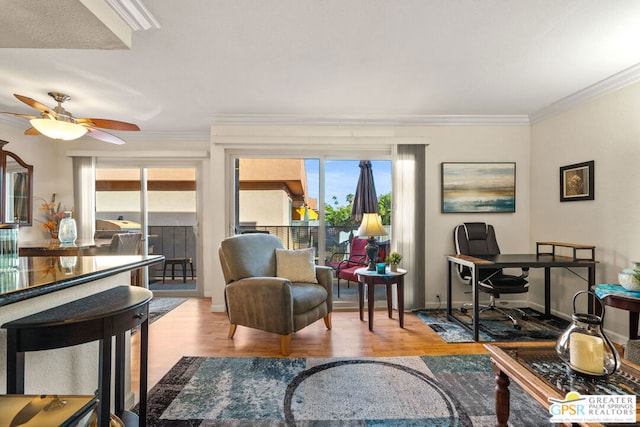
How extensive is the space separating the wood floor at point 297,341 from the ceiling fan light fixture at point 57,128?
1.98m

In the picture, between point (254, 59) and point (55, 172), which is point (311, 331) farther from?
point (55, 172)

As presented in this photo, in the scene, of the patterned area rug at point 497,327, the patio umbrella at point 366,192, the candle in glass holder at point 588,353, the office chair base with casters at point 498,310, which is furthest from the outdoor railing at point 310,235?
the candle in glass holder at point 588,353

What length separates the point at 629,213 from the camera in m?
2.86

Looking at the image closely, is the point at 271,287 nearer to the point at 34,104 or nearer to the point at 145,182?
the point at 34,104

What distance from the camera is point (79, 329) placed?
111 cm

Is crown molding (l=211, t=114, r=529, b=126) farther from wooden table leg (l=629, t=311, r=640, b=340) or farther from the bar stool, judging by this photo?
wooden table leg (l=629, t=311, r=640, b=340)

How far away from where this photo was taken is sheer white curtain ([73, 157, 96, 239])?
4492 mm

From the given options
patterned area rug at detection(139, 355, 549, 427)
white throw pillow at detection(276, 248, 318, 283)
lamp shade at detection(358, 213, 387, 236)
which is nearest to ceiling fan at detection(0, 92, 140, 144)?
white throw pillow at detection(276, 248, 318, 283)

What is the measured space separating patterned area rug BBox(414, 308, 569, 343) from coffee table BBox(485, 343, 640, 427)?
142cm

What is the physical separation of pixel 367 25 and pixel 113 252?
3297 mm

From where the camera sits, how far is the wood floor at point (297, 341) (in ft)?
8.75

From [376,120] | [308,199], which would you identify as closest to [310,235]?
[308,199]

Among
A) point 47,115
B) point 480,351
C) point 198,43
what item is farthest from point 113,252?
point 480,351

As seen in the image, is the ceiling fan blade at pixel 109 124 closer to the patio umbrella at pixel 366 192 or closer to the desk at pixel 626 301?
the patio umbrella at pixel 366 192
